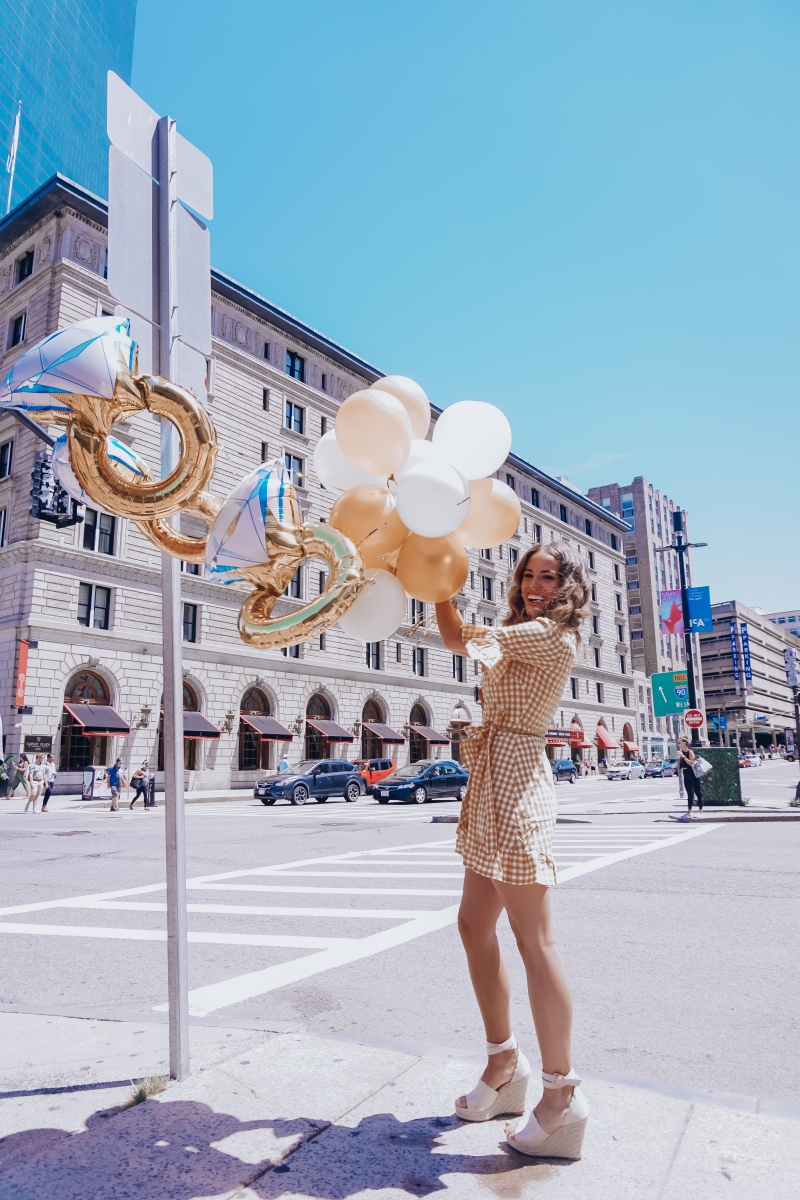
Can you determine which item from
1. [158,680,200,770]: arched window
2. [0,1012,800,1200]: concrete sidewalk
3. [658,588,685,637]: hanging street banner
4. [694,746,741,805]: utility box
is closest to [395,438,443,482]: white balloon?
[0,1012,800,1200]: concrete sidewalk

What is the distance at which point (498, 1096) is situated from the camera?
9.12ft

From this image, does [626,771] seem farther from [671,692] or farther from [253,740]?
[671,692]

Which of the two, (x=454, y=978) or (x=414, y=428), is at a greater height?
(x=414, y=428)

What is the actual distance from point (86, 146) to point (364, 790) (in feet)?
306

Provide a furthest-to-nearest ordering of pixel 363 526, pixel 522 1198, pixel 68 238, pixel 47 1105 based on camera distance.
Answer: pixel 68 238, pixel 363 526, pixel 47 1105, pixel 522 1198

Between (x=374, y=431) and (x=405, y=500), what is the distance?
388 millimetres

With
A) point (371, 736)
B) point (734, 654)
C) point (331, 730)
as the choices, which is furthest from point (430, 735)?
point (734, 654)

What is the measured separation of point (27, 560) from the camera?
2897 cm

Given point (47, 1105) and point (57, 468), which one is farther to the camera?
point (57, 468)

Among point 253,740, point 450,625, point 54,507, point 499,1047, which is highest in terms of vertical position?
point 54,507

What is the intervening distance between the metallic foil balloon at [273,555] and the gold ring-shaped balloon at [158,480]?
19 cm

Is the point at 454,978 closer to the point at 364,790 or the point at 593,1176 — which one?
the point at 593,1176

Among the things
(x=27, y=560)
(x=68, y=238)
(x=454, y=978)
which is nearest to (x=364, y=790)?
(x=27, y=560)

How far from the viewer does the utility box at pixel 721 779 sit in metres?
21.0
